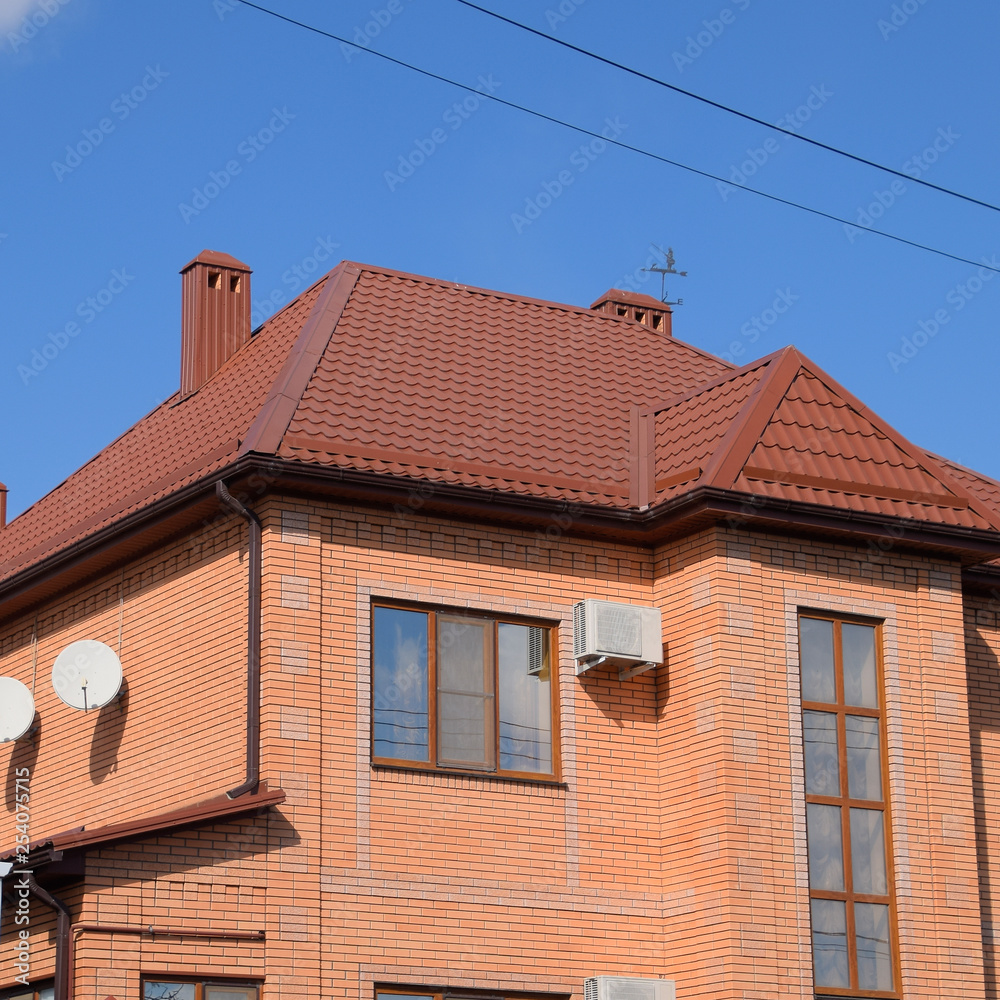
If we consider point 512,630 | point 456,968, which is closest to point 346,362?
point 512,630

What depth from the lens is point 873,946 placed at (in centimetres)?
1457

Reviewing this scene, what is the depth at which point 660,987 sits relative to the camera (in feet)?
45.9

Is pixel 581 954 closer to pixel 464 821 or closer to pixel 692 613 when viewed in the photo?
pixel 464 821

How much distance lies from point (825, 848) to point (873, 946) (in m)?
0.88

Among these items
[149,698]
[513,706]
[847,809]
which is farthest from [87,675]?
[847,809]

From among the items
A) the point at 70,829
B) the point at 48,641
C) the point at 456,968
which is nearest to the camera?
the point at 456,968

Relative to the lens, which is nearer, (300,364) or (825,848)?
(825,848)

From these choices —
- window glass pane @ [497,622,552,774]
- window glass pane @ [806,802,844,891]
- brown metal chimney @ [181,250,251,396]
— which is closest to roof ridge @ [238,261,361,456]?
brown metal chimney @ [181,250,251,396]

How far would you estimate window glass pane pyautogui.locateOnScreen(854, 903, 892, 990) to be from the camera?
47.4 ft

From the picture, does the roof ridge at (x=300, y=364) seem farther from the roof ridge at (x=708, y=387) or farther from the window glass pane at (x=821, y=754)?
the window glass pane at (x=821, y=754)

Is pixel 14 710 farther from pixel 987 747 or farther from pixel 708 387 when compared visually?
pixel 987 747

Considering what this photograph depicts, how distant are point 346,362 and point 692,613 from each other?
390 cm

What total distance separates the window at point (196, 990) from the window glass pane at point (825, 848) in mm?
4765

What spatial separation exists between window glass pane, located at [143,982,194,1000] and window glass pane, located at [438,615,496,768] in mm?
2860
